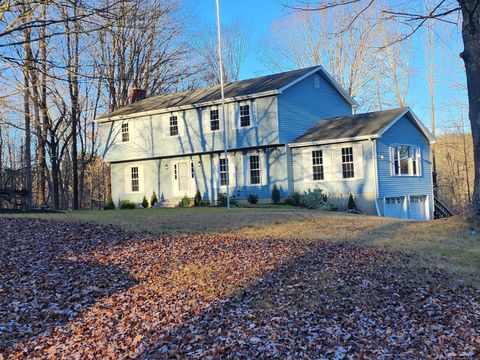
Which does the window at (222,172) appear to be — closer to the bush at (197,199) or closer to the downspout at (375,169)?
the bush at (197,199)

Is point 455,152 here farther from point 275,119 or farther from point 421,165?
point 275,119

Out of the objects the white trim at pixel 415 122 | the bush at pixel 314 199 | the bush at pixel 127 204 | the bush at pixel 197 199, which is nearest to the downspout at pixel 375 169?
the white trim at pixel 415 122

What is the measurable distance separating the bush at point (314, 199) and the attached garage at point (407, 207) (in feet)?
9.80

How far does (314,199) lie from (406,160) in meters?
5.82

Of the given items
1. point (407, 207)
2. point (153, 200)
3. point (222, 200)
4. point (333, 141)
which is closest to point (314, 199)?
point (333, 141)

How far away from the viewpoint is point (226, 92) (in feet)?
86.6

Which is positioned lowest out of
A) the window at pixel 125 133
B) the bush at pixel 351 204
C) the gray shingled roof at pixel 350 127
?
the bush at pixel 351 204

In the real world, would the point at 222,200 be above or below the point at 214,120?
below

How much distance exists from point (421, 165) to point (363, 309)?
2073 cm

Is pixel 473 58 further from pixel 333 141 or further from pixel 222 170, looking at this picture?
pixel 222 170

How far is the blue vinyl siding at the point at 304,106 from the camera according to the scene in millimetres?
24261

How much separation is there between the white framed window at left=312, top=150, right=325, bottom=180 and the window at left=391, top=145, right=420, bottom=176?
3.43 metres

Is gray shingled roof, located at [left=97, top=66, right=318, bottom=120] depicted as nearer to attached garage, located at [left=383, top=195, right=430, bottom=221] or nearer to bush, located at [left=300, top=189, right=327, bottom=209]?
bush, located at [left=300, top=189, right=327, bottom=209]

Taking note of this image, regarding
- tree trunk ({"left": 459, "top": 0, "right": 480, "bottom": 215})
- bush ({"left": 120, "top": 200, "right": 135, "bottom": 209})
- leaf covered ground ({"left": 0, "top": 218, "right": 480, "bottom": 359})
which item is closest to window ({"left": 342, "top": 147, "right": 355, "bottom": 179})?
tree trunk ({"left": 459, "top": 0, "right": 480, "bottom": 215})
